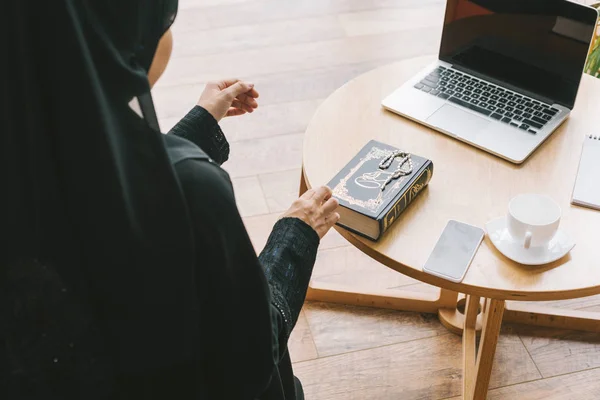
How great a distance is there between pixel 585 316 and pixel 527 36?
0.75 m

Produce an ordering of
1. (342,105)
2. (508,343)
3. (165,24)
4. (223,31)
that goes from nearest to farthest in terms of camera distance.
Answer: (165,24), (342,105), (508,343), (223,31)

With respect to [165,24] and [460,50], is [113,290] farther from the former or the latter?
[460,50]

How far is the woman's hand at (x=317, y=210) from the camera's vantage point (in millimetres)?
1132

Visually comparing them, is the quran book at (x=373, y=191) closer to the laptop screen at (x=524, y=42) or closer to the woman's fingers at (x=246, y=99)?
the woman's fingers at (x=246, y=99)

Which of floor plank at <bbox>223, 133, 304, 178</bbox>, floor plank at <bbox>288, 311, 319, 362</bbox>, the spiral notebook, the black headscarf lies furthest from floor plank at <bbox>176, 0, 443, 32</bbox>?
the black headscarf

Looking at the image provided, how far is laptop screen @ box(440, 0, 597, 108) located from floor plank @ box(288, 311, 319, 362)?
0.77m

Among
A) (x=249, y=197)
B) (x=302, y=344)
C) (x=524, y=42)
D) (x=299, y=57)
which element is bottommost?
(x=302, y=344)

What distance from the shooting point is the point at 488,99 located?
1494 millimetres

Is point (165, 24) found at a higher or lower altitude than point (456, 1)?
higher

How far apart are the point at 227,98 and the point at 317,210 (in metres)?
0.34

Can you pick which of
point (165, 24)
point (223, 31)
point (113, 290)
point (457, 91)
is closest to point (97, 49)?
point (165, 24)

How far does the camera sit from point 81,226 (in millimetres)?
695

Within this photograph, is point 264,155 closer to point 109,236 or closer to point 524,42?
point 524,42

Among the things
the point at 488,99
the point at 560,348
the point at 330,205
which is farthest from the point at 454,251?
the point at 560,348
